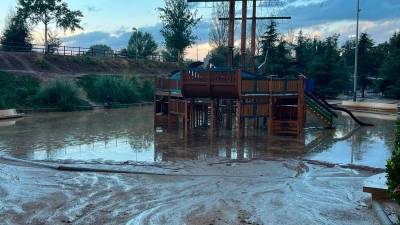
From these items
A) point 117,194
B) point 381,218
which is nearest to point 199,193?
point 117,194

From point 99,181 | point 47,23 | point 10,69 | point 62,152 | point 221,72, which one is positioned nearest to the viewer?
point 99,181

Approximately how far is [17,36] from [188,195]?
1953 inches

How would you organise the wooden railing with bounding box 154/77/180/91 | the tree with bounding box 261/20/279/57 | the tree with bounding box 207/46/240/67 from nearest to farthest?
→ the wooden railing with bounding box 154/77/180/91 < the tree with bounding box 207/46/240/67 < the tree with bounding box 261/20/279/57

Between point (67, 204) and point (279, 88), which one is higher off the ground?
point (279, 88)

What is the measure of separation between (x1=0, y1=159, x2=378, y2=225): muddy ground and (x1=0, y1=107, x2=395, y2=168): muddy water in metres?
2.16

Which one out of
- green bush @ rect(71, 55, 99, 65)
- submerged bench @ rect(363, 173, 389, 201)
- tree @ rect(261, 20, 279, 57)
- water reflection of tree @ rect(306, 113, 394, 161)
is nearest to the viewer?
submerged bench @ rect(363, 173, 389, 201)

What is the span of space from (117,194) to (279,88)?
12.3 m

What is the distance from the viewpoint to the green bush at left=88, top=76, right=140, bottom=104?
4250cm

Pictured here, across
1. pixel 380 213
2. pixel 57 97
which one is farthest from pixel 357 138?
pixel 57 97

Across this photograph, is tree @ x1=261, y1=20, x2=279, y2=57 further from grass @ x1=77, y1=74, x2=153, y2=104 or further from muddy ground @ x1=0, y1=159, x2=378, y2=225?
muddy ground @ x1=0, y1=159, x2=378, y2=225

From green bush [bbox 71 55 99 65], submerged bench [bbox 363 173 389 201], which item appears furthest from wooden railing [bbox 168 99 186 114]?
green bush [bbox 71 55 99 65]

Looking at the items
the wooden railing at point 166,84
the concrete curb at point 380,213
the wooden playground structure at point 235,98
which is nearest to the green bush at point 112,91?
the wooden railing at point 166,84

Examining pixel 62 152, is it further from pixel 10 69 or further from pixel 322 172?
pixel 10 69

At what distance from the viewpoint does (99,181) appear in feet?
36.4
